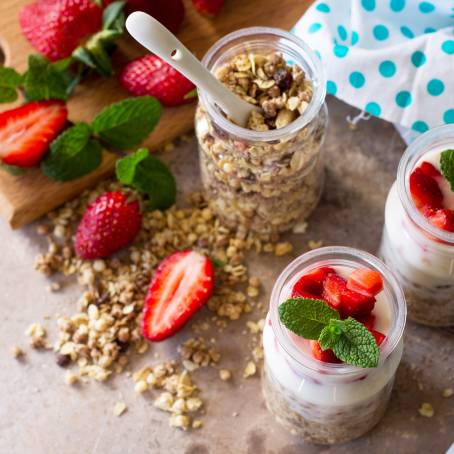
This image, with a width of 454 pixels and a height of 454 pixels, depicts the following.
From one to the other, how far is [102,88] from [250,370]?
1.98 ft

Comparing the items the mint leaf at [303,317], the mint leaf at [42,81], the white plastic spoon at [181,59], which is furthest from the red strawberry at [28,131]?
the mint leaf at [303,317]

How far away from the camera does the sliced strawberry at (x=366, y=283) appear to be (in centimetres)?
116

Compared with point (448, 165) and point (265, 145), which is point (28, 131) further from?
point (448, 165)

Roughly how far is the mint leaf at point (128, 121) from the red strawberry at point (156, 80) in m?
0.08

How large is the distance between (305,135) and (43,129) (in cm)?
48

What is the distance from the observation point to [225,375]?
1.43 m

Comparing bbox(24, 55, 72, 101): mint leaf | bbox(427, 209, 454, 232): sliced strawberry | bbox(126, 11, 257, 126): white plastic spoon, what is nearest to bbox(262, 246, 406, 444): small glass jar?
bbox(427, 209, 454, 232): sliced strawberry

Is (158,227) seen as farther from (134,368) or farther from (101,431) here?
(101,431)

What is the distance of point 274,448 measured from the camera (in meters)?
1.39

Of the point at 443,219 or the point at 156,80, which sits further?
the point at 156,80

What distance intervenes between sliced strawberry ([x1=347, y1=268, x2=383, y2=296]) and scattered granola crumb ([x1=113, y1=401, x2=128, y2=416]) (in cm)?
49

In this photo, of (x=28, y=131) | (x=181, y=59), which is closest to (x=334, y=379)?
(x=181, y=59)

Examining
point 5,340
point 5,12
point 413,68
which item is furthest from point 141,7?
point 5,340

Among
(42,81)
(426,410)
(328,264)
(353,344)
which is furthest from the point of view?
(42,81)
